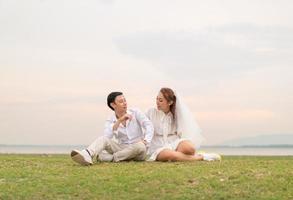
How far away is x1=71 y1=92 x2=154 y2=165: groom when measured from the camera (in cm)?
1372

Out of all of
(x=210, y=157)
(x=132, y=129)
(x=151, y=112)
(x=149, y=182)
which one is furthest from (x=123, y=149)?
(x=149, y=182)

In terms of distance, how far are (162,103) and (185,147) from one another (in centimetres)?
116

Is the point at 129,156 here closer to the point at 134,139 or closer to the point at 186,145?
the point at 134,139

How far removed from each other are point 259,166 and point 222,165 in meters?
0.78

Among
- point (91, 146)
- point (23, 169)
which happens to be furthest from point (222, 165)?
point (23, 169)

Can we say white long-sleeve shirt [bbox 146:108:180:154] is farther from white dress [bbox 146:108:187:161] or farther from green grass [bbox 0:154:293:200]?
green grass [bbox 0:154:293:200]

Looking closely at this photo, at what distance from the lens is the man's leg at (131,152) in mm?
13742

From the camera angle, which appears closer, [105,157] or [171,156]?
[171,156]

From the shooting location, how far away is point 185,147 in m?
14.0

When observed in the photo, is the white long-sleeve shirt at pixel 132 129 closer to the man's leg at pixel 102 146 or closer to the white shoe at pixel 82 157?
the man's leg at pixel 102 146

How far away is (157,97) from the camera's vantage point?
1415cm

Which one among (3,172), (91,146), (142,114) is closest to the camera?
(3,172)

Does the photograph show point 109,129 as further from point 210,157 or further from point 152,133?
point 210,157

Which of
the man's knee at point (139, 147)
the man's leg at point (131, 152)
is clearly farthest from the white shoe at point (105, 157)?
the man's knee at point (139, 147)
